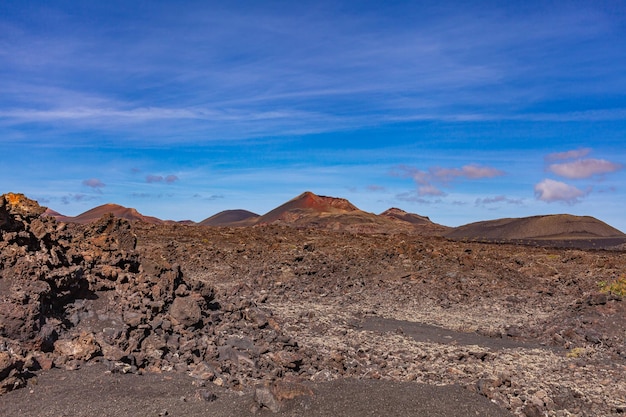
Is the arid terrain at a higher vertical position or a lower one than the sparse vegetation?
lower

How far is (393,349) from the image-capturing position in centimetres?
1112

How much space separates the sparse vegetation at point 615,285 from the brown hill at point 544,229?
40.6 m

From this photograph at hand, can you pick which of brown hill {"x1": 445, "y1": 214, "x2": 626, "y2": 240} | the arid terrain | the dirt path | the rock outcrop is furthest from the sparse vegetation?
brown hill {"x1": 445, "y1": 214, "x2": 626, "y2": 240}

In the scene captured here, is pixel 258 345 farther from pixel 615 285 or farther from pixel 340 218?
pixel 340 218

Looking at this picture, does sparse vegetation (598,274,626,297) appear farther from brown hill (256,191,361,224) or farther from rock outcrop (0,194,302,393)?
brown hill (256,191,361,224)

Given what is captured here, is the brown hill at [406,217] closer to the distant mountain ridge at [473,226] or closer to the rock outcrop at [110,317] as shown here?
the distant mountain ridge at [473,226]

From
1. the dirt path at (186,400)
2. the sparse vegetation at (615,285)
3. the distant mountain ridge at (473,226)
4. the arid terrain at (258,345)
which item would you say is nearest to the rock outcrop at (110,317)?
the arid terrain at (258,345)

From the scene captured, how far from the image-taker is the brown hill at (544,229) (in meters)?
62.8

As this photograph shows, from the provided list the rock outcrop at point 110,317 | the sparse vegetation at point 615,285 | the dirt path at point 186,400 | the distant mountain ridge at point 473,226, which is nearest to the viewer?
the dirt path at point 186,400

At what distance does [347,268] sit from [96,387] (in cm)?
1592

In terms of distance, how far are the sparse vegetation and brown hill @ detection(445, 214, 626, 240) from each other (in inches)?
1597

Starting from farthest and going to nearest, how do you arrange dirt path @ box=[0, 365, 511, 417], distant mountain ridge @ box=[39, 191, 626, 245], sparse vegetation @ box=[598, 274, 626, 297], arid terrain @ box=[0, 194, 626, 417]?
distant mountain ridge @ box=[39, 191, 626, 245] < sparse vegetation @ box=[598, 274, 626, 297] < arid terrain @ box=[0, 194, 626, 417] < dirt path @ box=[0, 365, 511, 417]

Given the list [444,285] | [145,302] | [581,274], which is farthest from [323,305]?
[581,274]

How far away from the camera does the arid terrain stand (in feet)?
23.2
